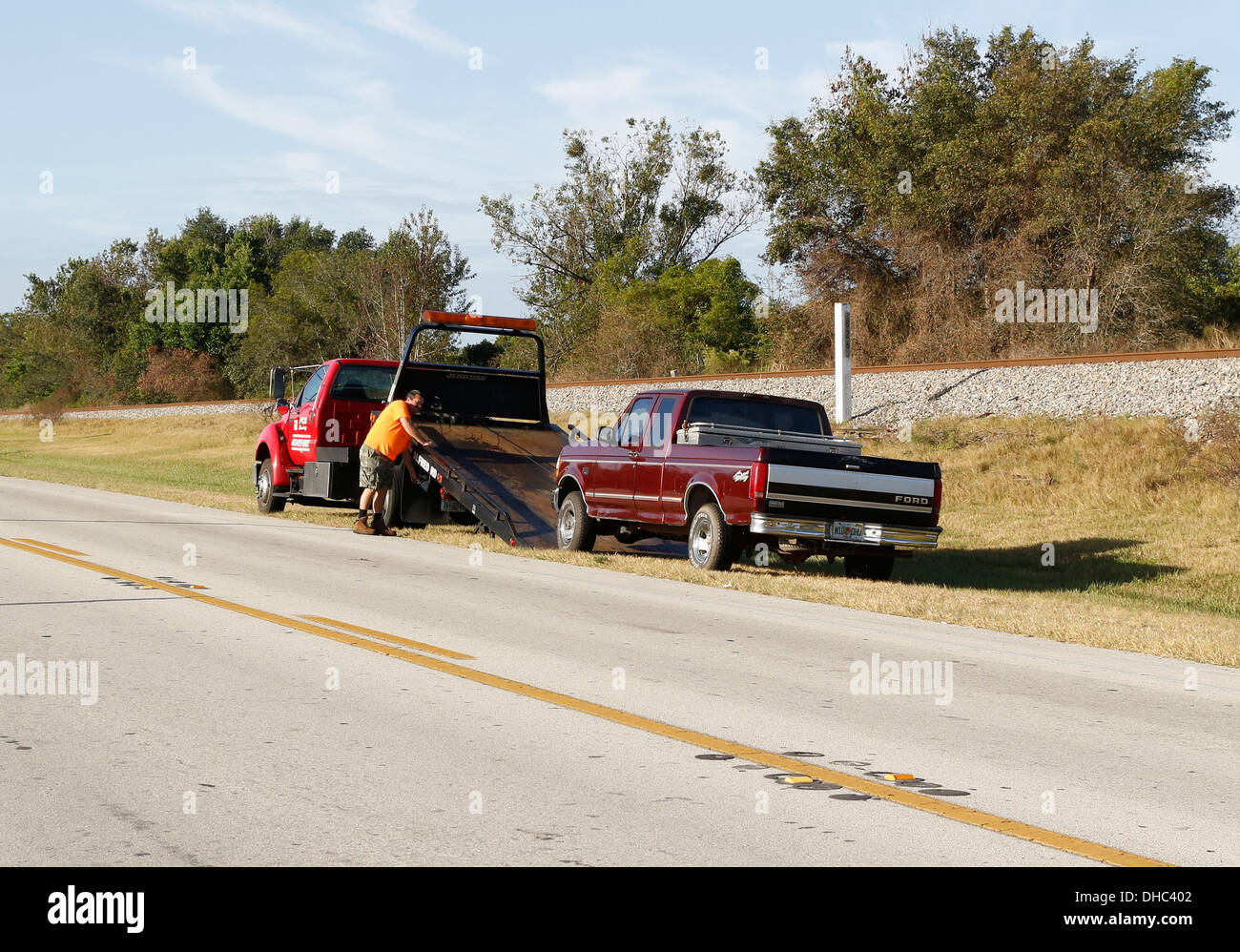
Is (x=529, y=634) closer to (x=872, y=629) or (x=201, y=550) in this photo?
(x=872, y=629)

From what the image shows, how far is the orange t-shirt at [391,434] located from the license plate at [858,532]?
20.6 feet

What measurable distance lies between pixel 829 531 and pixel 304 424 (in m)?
9.65

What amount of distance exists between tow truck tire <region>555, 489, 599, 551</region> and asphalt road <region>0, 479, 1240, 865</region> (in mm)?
4461

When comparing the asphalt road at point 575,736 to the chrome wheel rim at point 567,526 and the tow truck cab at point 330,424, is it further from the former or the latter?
the tow truck cab at point 330,424

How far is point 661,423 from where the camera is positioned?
15.8 metres

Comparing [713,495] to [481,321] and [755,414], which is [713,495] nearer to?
[755,414]

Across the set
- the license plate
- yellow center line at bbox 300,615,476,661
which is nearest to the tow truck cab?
the license plate

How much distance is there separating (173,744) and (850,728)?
3.40 meters

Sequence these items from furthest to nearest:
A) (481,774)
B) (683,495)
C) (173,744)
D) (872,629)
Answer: (683,495), (872,629), (173,744), (481,774)

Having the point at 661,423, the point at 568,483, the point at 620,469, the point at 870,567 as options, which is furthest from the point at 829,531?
the point at 568,483

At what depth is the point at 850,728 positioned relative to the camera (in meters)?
7.17

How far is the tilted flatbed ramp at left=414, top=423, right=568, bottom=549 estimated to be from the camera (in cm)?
1714

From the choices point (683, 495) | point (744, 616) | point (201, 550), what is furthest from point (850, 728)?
point (201, 550)
